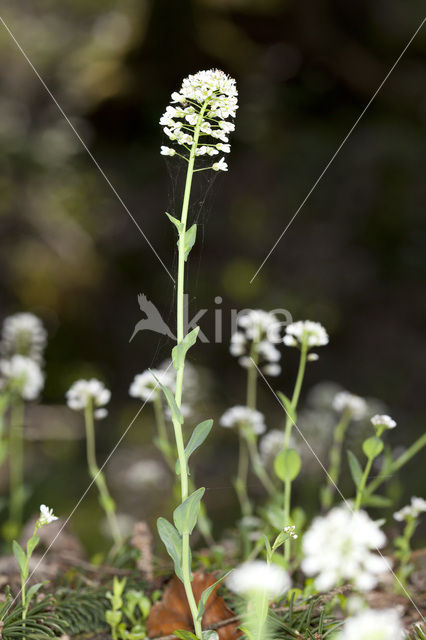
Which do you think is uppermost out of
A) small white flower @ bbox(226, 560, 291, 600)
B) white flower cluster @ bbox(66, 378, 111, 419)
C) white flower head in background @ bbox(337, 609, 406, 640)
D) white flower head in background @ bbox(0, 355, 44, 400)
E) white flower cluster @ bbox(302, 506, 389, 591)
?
white flower head in background @ bbox(0, 355, 44, 400)

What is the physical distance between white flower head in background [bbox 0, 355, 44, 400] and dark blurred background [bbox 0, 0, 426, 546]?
750mm

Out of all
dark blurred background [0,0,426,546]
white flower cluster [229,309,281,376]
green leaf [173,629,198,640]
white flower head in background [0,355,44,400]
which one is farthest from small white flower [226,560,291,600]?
dark blurred background [0,0,426,546]

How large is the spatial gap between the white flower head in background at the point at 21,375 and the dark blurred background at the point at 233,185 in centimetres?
75

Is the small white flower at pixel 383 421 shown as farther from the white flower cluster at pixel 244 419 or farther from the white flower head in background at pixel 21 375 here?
the white flower head in background at pixel 21 375

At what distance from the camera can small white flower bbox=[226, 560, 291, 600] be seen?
1.21 ft

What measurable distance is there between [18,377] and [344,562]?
45cm

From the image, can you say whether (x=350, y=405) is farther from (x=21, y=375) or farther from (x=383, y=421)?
(x=21, y=375)

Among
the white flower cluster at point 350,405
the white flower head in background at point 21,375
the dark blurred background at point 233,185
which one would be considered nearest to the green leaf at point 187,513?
the white flower cluster at point 350,405

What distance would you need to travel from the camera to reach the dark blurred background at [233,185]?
1486 mm

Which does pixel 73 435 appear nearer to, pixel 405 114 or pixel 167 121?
pixel 405 114

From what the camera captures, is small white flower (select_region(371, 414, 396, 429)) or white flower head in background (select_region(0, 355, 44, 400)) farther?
white flower head in background (select_region(0, 355, 44, 400))

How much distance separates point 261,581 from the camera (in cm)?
37

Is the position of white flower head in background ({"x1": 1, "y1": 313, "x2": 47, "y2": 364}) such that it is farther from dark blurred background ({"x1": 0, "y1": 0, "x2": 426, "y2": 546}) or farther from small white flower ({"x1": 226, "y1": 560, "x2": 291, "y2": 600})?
dark blurred background ({"x1": 0, "y1": 0, "x2": 426, "y2": 546})

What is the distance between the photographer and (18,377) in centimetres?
64
